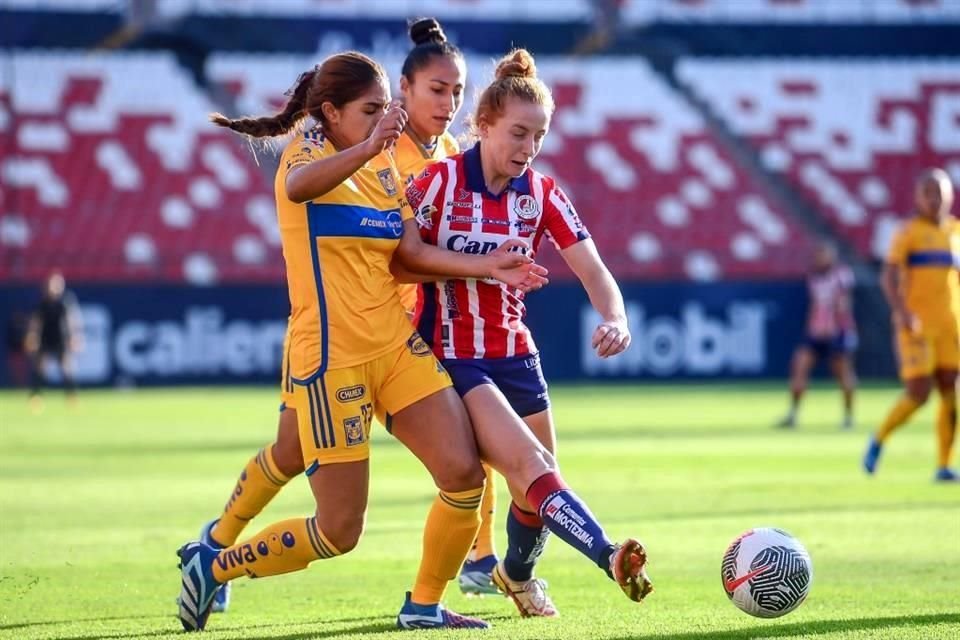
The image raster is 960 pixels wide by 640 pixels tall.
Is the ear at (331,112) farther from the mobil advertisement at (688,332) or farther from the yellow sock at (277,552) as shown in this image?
the mobil advertisement at (688,332)

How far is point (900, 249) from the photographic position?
1370 cm

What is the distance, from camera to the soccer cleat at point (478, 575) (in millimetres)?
7828

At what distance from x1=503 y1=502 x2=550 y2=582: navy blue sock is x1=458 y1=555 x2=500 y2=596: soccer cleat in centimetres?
83

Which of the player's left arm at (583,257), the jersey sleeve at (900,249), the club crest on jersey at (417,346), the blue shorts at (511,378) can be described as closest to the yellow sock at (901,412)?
the jersey sleeve at (900,249)

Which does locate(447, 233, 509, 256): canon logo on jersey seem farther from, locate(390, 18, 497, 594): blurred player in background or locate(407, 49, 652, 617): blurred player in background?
locate(390, 18, 497, 594): blurred player in background

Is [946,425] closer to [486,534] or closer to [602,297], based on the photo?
[486,534]

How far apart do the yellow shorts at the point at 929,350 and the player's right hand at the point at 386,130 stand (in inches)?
339

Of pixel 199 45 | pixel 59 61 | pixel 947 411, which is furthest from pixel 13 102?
pixel 947 411

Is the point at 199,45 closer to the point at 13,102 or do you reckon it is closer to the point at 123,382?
the point at 13,102

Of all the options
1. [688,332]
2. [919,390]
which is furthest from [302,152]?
[688,332]

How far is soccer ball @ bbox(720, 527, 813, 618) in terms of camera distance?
6164mm

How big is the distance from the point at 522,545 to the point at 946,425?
7477 millimetres

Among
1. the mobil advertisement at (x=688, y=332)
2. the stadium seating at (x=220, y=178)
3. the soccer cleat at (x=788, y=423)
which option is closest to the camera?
the soccer cleat at (x=788, y=423)

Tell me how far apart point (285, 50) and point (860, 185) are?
1277 cm
